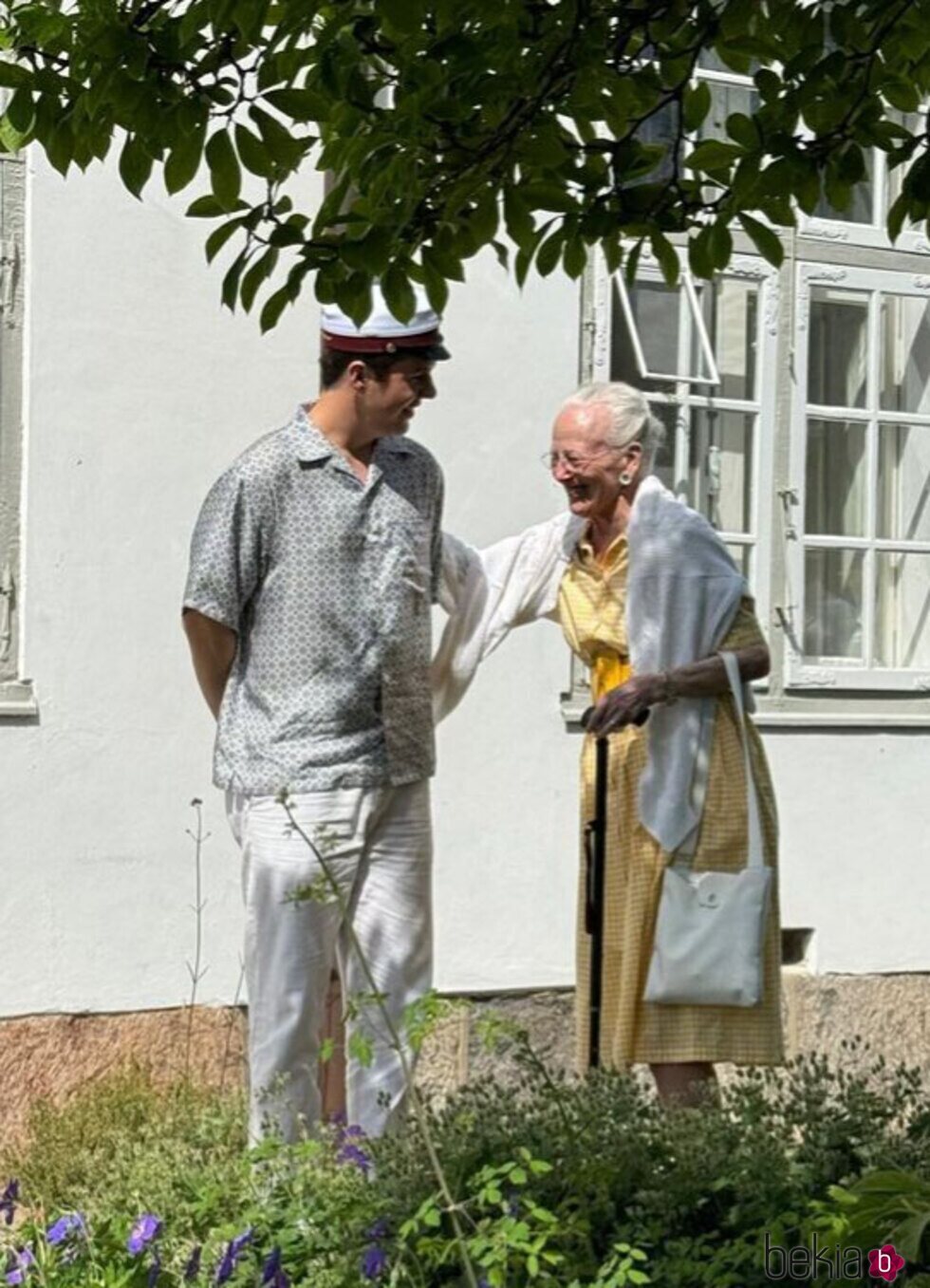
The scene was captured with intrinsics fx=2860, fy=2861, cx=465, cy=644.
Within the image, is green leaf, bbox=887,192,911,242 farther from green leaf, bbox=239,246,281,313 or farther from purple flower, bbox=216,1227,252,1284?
purple flower, bbox=216,1227,252,1284

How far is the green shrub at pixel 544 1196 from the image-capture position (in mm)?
3848

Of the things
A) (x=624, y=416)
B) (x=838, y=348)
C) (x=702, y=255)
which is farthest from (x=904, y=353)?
(x=702, y=255)

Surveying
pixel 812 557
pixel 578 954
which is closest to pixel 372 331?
pixel 578 954

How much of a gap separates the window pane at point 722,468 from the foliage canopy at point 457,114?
4.01 m

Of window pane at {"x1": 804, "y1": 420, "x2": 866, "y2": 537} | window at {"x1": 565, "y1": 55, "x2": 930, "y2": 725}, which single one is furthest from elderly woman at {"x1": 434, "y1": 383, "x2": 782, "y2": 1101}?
window pane at {"x1": 804, "y1": 420, "x2": 866, "y2": 537}

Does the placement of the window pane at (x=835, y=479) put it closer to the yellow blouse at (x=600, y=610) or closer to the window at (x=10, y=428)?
the window at (x=10, y=428)

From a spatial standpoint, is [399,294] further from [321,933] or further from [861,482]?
[861,482]

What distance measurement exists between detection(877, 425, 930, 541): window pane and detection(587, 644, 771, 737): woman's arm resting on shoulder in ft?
10.9

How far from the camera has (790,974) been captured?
887 cm

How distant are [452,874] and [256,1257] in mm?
4197

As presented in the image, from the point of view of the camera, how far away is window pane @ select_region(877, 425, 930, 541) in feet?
30.8

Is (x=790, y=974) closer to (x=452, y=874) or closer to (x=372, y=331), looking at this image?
(x=452, y=874)

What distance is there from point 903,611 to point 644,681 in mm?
3551

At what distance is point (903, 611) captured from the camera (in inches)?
371
